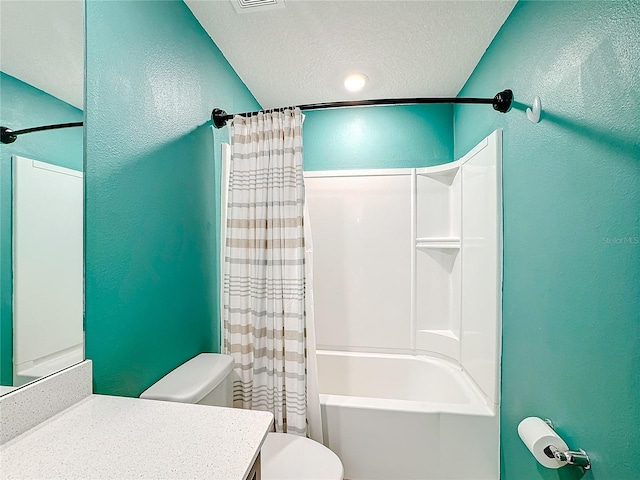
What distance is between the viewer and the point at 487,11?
1.49 metres

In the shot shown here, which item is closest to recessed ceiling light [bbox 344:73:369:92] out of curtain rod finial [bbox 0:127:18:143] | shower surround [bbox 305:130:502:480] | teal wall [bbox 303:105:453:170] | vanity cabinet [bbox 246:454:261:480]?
teal wall [bbox 303:105:453:170]

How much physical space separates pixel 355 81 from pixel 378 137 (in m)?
0.54

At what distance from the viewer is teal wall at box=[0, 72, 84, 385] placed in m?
0.74

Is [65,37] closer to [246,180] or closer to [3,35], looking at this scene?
[3,35]

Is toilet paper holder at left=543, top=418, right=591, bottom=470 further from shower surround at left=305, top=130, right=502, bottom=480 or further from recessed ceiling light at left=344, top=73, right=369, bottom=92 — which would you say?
recessed ceiling light at left=344, top=73, right=369, bottom=92

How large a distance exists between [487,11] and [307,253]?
1.49 meters

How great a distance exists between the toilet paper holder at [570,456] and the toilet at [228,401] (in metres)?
0.78

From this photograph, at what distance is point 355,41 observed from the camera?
1712 mm

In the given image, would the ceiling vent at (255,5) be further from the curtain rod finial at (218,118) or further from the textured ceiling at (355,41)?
the curtain rod finial at (218,118)

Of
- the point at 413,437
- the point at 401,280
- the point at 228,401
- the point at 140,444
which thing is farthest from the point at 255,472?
the point at 401,280

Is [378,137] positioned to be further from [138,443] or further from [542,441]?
[138,443]

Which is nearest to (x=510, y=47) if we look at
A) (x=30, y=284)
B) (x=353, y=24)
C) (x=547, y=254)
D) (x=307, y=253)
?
(x=353, y=24)

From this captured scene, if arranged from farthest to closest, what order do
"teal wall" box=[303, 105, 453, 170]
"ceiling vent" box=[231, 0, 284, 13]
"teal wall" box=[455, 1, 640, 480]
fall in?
"teal wall" box=[303, 105, 453, 170]
"ceiling vent" box=[231, 0, 284, 13]
"teal wall" box=[455, 1, 640, 480]

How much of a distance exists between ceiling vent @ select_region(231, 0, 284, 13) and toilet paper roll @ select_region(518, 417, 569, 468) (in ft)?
6.79
